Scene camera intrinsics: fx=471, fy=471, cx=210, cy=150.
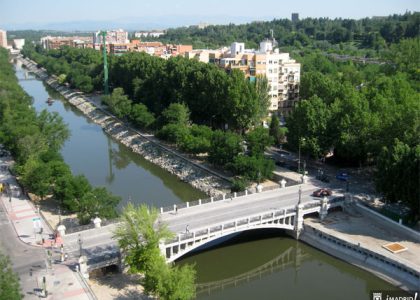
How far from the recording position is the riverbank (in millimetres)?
26000

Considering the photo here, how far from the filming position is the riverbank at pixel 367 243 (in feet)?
85.3

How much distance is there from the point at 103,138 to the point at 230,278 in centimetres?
3813

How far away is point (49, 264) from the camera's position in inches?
970

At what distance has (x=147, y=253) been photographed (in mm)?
23094

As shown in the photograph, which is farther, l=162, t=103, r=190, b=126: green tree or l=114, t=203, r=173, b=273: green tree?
l=162, t=103, r=190, b=126: green tree

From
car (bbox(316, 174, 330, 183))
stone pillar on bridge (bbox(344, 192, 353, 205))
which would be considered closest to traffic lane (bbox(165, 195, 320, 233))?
stone pillar on bridge (bbox(344, 192, 353, 205))

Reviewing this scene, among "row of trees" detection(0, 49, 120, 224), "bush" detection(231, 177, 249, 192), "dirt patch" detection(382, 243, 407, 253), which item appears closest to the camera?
"dirt patch" detection(382, 243, 407, 253)

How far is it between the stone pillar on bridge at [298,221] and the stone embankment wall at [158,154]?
861cm

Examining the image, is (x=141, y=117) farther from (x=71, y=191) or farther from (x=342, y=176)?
(x=342, y=176)

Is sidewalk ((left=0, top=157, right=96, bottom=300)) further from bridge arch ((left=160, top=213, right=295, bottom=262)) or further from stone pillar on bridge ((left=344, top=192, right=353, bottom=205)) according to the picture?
stone pillar on bridge ((left=344, top=192, right=353, bottom=205))

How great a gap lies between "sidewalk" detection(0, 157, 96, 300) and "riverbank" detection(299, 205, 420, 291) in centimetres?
1505

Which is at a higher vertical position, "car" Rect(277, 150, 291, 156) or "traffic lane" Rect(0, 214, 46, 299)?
"car" Rect(277, 150, 291, 156)

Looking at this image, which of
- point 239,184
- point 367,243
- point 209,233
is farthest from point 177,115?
Answer: point 367,243

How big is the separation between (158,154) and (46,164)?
16053 millimetres
